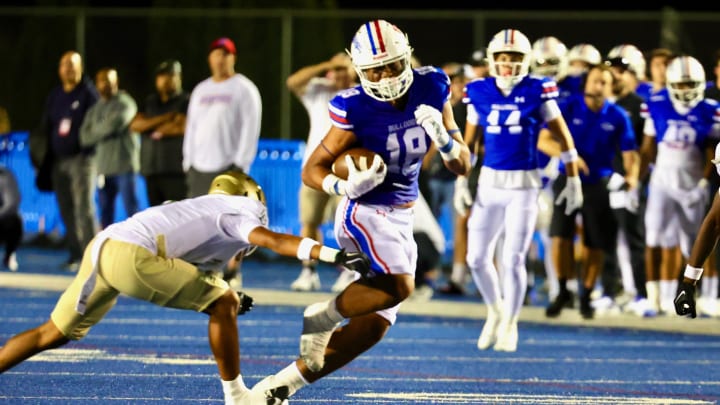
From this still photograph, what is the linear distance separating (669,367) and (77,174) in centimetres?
668

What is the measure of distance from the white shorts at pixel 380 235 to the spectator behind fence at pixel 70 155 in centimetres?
712

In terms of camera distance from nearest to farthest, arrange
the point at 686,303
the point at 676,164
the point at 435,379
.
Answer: the point at 686,303 → the point at 435,379 → the point at 676,164

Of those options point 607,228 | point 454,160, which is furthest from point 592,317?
point 454,160

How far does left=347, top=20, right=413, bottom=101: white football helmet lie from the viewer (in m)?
7.06

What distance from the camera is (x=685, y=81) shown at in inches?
435

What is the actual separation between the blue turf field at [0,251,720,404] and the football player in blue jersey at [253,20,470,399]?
0.55 meters

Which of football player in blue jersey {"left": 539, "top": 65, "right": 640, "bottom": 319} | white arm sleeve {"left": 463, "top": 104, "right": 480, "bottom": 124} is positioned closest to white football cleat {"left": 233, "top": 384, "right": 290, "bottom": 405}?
white arm sleeve {"left": 463, "top": 104, "right": 480, "bottom": 124}

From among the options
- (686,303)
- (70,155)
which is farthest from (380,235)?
(70,155)

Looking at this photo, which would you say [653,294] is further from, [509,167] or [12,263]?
[12,263]

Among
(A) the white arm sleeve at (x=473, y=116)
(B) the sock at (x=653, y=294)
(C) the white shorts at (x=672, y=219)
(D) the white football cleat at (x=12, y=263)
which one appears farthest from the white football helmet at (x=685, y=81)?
(D) the white football cleat at (x=12, y=263)

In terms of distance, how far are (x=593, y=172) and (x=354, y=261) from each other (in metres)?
5.38

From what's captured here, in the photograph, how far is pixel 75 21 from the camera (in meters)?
18.7

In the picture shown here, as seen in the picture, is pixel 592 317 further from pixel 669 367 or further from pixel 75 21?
pixel 75 21

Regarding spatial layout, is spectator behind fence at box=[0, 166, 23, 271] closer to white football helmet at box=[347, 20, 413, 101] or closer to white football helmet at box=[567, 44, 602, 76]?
white football helmet at box=[567, 44, 602, 76]
